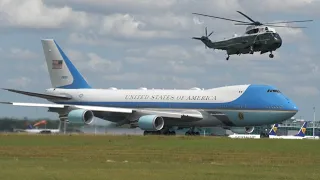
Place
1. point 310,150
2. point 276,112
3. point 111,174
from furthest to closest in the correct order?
1. point 276,112
2. point 310,150
3. point 111,174

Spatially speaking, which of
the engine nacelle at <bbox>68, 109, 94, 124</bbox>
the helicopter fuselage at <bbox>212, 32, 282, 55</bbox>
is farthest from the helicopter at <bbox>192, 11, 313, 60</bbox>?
the engine nacelle at <bbox>68, 109, 94, 124</bbox>

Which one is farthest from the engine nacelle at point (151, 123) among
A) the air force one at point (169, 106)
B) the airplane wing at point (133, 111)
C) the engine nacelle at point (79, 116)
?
the engine nacelle at point (79, 116)

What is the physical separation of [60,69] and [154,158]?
50634 millimetres

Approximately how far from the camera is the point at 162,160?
48.6 meters

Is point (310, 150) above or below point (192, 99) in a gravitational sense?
below

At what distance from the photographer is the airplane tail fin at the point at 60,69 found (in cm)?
9788

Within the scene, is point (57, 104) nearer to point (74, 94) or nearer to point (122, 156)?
point (74, 94)

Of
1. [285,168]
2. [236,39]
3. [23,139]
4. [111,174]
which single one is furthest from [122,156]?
[236,39]

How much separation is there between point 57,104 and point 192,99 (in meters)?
16.3

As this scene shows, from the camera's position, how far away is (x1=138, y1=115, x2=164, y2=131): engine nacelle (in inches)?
3339

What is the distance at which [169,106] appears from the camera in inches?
3447

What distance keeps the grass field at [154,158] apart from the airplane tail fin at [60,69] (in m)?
24.7

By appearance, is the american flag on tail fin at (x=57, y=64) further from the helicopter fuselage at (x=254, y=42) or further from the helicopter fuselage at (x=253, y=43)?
the helicopter fuselage at (x=253, y=43)

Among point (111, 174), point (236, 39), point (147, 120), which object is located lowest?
point (111, 174)
